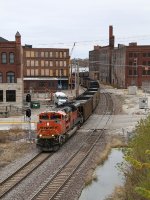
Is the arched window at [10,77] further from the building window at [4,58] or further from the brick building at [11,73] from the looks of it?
the building window at [4,58]

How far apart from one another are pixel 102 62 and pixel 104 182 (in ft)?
456

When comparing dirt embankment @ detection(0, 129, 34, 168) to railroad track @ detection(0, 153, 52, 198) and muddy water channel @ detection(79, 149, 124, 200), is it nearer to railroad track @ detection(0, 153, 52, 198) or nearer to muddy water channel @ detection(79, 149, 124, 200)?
railroad track @ detection(0, 153, 52, 198)

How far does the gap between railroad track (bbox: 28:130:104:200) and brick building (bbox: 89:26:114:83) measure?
A: 372 ft

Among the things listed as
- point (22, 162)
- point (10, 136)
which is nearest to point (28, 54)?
point (10, 136)

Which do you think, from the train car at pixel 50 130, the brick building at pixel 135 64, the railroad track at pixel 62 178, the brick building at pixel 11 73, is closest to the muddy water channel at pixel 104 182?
the railroad track at pixel 62 178

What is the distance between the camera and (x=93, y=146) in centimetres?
3881

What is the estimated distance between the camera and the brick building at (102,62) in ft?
494

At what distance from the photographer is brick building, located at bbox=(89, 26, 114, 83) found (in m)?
151

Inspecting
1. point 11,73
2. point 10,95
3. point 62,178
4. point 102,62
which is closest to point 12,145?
point 62,178

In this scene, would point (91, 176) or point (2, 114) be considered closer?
point (91, 176)

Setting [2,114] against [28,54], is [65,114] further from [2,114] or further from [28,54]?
[28,54]

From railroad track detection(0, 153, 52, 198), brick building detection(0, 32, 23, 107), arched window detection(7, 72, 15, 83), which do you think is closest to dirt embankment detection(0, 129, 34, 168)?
railroad track detection(0, 153, 52, 198)

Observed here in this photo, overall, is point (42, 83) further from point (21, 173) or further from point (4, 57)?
point (21, 173)

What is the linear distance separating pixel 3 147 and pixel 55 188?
13661 mm
